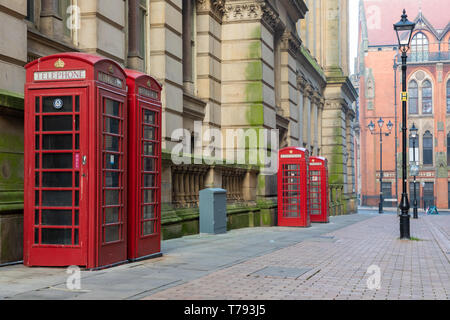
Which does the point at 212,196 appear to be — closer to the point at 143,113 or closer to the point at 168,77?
the point at 168,77

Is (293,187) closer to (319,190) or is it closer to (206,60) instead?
(319,190)

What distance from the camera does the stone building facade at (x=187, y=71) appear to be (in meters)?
9.47

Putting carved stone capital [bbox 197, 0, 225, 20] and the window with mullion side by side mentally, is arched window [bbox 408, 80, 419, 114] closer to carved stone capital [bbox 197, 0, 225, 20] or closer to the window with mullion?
carved stone capital [bbox 197, 0, 225, 20]

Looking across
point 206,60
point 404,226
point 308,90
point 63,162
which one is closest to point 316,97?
point 308,90

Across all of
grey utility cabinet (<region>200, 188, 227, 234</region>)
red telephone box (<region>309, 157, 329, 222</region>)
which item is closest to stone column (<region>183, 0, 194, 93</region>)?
grey utility cabinet (<region>200, 188, 227, 234</region>)

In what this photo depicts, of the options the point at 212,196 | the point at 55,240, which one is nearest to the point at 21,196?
the point at 55,240

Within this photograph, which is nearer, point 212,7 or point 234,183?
point 234,183

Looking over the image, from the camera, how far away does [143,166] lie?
10086 millimetres

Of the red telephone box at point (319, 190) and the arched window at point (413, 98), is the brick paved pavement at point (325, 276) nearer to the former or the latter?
the red telephone box at point (319, 190)

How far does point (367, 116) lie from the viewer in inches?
2899

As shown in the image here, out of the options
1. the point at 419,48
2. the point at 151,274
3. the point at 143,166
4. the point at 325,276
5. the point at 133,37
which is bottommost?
the point at 325,276

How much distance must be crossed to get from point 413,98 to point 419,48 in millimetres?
6622

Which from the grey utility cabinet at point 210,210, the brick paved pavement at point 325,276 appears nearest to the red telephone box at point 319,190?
the grey utility cabinet at point 210,210
